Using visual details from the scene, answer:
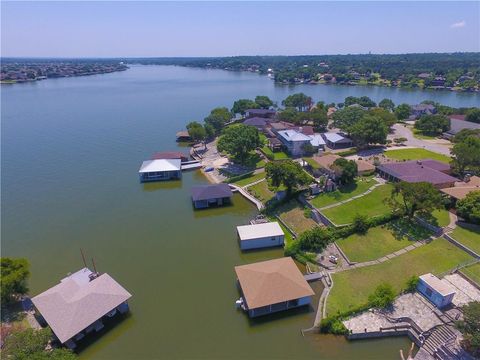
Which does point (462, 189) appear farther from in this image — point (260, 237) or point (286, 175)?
point (260, 237)

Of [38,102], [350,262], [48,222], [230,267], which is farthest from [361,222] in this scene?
[38,102]

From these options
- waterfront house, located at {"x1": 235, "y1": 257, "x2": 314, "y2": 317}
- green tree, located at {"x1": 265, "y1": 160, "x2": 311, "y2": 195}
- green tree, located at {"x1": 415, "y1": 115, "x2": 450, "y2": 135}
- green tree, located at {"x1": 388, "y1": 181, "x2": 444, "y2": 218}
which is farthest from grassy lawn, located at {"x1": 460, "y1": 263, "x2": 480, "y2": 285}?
green tree, located at {"x1": 415, "y1": 115, "x2": 450, "y2": 135}

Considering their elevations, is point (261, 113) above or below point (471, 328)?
above

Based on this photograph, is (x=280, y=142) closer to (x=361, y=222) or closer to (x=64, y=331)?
(x=361, y=222)

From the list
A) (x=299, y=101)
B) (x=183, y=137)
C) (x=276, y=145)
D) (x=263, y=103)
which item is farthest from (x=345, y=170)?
(x=299, y=101)

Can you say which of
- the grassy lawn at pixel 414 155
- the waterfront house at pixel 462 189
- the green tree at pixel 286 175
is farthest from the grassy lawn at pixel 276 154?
the waterfront house at pixel 462 189
